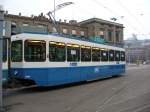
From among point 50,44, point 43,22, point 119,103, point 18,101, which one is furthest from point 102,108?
point 43,22

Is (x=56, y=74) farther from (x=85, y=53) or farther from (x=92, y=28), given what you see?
(x=92, y=28)

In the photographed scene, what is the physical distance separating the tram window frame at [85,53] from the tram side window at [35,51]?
4034 millimetres

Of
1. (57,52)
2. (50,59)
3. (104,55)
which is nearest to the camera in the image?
(50,59)

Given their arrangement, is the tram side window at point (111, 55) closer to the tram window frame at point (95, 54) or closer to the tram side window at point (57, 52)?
the tram window frame at point (95, 54)

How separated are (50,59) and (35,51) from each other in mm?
934

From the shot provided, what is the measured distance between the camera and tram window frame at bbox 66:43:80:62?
56.1 ft

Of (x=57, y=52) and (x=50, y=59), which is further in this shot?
(x=57, y=52)

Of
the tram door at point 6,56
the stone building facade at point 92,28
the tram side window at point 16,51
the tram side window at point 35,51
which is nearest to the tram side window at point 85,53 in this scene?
the tram side window at point 35,51

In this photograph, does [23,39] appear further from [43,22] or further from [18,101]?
[43,22]

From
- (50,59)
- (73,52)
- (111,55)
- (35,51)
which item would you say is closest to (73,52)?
(73,52)

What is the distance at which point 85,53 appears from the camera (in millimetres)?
19172

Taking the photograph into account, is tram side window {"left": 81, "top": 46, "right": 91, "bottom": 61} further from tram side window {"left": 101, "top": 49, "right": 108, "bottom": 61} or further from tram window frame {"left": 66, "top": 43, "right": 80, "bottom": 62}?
tram side window {"left": 101, "top": 49, "right": 108, "bottom": 61}

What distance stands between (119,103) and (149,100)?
63.1 inches

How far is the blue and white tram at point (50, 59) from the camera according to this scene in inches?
583
